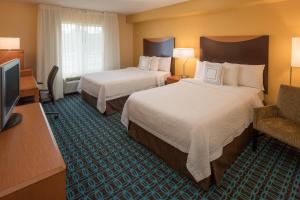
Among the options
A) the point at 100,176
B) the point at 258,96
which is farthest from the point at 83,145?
the point at 258,96

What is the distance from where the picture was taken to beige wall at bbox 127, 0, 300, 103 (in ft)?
10.3

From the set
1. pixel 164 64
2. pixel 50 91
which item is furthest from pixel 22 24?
pixel 164 64

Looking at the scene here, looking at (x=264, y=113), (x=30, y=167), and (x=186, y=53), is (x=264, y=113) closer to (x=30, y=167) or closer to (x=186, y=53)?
(x=186, y=53)

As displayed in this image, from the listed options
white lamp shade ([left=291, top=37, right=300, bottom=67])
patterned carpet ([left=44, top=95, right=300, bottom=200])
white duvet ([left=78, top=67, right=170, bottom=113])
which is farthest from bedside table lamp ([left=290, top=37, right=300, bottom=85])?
white duvet ([left=78, top=67, right=170, bottom=113])

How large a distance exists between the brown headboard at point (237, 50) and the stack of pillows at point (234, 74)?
15 cm

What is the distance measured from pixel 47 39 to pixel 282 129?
5215mm

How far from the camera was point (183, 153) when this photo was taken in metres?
2.16

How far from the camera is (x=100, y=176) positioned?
2227 mm

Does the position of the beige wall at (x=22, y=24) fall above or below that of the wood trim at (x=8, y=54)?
above

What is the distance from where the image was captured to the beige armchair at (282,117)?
235cm

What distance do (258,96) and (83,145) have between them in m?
2.86

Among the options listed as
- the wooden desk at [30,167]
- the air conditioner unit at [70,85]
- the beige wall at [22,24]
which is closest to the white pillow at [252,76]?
the wooden desk at [30,167]

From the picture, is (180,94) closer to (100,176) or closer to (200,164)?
(200,164)

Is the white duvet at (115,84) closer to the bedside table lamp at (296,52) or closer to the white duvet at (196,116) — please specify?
the white duvet at (196,116)
